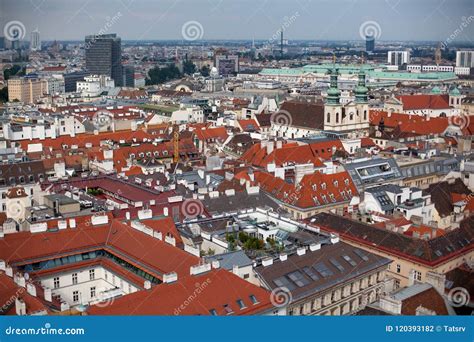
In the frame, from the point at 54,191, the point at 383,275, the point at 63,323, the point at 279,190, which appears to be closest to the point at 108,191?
the point at 54,191

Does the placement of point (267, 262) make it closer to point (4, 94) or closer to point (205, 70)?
point (4, 94)

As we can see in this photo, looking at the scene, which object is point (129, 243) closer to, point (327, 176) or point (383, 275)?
point (383, 275)

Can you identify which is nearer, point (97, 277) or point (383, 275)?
point (97, 277)

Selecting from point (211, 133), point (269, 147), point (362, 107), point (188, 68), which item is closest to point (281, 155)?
point (269, 147)

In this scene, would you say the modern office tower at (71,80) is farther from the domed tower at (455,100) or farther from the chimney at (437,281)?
the chimney at (437,281)

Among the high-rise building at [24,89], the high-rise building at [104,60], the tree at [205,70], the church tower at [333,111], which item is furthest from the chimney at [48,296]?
the tree at [205,70]

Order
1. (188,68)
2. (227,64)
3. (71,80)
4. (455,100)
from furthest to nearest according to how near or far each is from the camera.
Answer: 1. (227,64)
2. (188,68)
3. (71,80)
4. (455,100)

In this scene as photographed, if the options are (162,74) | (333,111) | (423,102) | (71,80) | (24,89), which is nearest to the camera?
(333,111)

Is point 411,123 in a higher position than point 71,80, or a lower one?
lower

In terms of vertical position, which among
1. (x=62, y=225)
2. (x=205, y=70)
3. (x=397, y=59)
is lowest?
(x=62, y=225)
